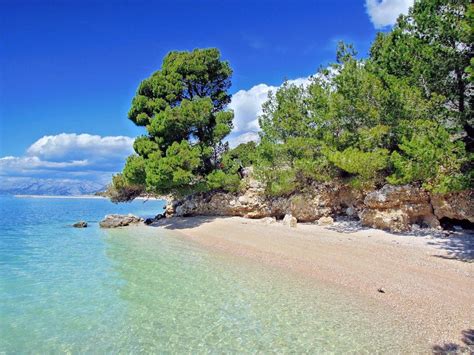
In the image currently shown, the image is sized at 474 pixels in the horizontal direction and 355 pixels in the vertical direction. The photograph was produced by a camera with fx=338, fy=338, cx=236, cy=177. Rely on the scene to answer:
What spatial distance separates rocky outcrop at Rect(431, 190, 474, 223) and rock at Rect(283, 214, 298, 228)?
7644mm

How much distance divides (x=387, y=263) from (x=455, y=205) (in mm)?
5748

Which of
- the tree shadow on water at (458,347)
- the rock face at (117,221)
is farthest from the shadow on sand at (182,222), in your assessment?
the tree shadow on water at (458,347)

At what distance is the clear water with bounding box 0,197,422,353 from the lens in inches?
267

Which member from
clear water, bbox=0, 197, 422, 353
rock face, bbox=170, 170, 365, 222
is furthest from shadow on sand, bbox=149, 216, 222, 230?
clear water, bbox=0, 197, 422, 353

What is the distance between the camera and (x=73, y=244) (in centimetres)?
1944

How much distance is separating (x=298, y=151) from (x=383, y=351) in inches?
622

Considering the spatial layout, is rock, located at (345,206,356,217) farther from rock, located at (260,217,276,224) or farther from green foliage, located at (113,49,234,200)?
green foliage, located at (113,49,234,200)

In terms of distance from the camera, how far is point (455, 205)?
1489cm

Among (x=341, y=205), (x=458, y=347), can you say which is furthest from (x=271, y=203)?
(x=458, y=347)

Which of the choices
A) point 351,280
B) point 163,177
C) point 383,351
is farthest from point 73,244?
point 383,351

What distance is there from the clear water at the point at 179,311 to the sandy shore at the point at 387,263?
0.80m

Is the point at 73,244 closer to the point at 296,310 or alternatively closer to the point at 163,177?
the point at 163,177

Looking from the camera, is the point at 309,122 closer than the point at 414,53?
No

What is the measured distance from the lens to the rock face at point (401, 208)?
52.4 ft
